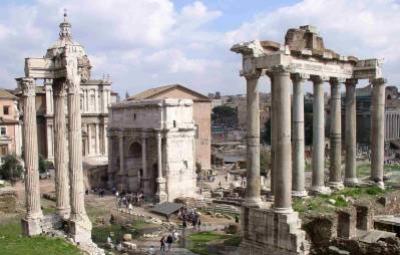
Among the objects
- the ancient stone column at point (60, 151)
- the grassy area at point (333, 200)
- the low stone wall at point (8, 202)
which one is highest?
the ancient stone column at point (60, 151)

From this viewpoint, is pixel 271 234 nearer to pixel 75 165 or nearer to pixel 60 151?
pixel 75 165

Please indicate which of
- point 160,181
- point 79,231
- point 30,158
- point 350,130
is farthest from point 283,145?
point 160,181

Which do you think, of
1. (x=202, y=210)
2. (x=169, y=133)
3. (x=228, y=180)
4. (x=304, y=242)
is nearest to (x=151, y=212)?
(x=202, y=210)

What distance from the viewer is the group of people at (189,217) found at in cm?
3212

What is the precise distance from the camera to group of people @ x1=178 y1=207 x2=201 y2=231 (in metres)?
32.1

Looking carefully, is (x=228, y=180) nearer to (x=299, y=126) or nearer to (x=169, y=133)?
(x=169, y=133)

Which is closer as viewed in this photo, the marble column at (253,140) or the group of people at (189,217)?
the marble column at (253,140)

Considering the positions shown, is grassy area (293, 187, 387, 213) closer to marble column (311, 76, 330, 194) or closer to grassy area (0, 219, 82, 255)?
marble column (311, 76, 330, 194)

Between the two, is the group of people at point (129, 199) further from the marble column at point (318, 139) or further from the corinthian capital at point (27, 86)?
the corinthian capital at point (27, 86)

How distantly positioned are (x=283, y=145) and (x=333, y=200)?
14.1ft

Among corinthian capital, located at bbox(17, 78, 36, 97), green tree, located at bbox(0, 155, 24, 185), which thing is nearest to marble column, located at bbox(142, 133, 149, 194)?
green tree, located at bbox(0, 155, 24, 185)

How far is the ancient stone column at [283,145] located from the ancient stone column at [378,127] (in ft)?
24.9

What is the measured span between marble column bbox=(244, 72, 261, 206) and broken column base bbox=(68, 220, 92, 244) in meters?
6.09

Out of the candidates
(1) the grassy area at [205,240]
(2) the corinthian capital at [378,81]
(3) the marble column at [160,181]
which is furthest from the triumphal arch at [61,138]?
(3) the marble column at [160,181]
